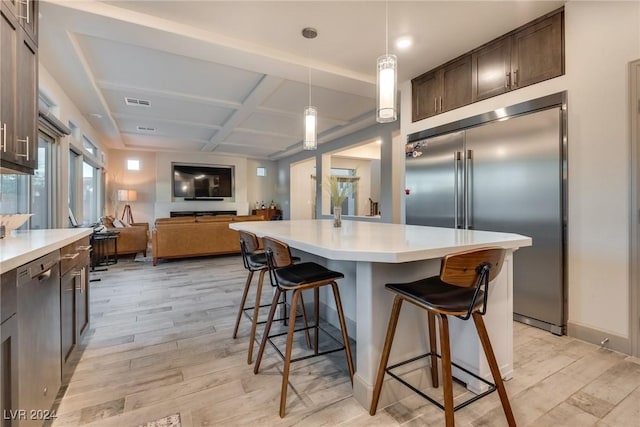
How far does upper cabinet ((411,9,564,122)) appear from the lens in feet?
8.54

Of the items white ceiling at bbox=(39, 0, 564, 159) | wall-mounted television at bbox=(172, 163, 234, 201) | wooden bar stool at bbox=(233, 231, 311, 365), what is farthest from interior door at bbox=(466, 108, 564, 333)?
wall-mounted television at bbox=(172, 163, 234, 201)

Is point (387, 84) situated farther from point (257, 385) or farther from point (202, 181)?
point (202, 181)

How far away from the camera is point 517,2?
246 centimetres

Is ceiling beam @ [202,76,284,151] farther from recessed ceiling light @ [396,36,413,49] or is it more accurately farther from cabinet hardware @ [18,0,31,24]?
cabinet hardware @ [18,0,31,24]

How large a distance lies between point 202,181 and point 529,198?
897 centimetres

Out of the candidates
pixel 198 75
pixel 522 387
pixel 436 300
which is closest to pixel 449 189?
pixel 522 387

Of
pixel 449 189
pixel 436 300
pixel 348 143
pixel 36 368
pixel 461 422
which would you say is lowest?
pixel 461 422

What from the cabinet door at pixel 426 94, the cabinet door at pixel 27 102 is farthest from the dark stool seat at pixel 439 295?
the cabinet door at pixel 426 94

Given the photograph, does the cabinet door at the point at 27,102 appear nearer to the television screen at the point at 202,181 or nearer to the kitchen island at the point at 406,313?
the kitchen island at the point at 406,313

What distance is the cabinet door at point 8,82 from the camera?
1713 millimetres

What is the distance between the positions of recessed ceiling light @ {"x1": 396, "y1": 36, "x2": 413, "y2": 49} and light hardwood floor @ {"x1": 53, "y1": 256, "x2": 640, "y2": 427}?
2.91 meters

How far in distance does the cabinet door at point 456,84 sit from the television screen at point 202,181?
778 centimetres

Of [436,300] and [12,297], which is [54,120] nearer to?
[12,297]

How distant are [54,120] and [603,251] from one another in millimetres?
5607
